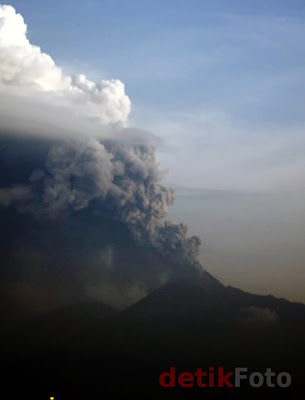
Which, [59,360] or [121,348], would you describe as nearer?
[59,360]

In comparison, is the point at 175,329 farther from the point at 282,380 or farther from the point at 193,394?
the point at 282,380

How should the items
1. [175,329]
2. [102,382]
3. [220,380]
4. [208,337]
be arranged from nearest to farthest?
[220,380]
[102,382]
[208,337]
[175,329]

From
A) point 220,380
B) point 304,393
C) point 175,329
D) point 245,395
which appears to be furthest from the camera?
point 175,329

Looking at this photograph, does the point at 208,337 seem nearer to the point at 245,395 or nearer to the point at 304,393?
the point at 245,395

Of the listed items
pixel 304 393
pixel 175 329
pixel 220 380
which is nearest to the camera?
pixel 304 393

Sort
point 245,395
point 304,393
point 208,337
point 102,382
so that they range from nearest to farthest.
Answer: point 304,393
point 245,395
point 102,382
point 208,337

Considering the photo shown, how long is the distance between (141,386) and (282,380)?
18.4 metres

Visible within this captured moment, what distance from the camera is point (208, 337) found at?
74688mm

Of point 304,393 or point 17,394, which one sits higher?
point 304,393

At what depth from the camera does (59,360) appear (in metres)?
70.4

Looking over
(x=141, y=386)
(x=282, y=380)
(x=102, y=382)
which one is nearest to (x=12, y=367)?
(x=102, y=382)

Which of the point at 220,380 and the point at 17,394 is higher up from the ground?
the point at 220,380

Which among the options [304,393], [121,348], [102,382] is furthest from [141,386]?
[304,393]

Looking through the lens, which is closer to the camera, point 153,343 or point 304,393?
point 304,393
